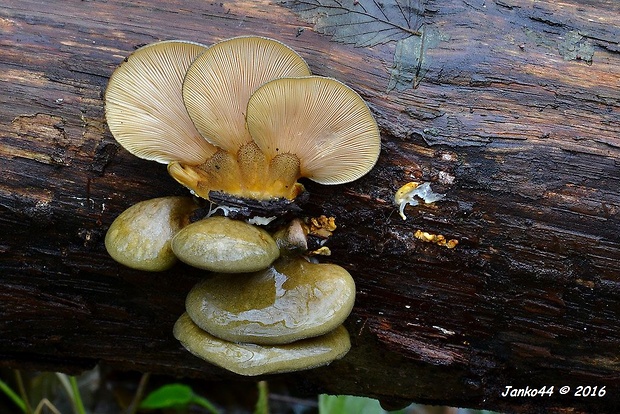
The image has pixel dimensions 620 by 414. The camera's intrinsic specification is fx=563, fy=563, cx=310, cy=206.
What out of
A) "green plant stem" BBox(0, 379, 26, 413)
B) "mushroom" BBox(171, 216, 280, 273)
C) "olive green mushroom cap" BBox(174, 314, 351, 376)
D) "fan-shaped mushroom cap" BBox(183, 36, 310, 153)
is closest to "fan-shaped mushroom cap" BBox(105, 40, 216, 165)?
"fan-shaped mushroom cap" BBox(183, 36, 310, 153)

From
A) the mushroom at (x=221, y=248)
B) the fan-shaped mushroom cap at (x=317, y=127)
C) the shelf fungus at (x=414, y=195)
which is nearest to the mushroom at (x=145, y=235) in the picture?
the mushroom at (x=221, y=248)

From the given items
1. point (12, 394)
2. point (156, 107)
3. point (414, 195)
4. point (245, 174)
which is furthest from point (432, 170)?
point (12, 394)

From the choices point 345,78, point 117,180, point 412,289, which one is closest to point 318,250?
point 412,289

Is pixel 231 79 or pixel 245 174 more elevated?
pixel 231 79

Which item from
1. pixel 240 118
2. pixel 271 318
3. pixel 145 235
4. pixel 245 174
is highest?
pixel 240 118

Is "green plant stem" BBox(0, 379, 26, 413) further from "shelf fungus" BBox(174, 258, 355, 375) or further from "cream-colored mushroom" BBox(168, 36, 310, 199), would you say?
"cream-colored mushroom" BBox(168, 36, 310, 199)

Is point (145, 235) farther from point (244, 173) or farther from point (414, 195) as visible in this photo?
point (414, 195)

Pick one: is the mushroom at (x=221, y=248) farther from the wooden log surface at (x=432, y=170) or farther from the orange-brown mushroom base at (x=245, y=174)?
the wooden log surface at (x=432, y=170)
